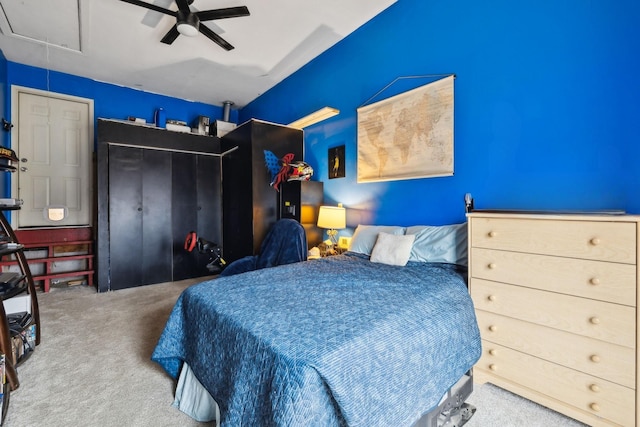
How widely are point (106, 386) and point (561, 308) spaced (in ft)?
8.49

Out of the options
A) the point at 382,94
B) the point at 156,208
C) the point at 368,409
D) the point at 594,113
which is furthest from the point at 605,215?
the point at 156,208

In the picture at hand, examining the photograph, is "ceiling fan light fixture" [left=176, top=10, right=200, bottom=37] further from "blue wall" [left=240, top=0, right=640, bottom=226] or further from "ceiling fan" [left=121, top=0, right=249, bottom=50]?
"blue wall" [left=240, top=0, right=640, bottom=226]

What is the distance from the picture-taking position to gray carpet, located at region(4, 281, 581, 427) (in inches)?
54.1

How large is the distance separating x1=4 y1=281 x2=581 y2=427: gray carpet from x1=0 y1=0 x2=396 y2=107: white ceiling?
304cm

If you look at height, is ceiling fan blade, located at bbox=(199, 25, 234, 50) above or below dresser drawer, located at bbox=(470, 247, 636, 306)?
above

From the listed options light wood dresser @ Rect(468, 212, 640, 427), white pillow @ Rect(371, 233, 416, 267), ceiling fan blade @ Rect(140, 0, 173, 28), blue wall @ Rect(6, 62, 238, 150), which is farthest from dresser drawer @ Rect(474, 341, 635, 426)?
blue wall @ Rect(6, 62, 238, 150)

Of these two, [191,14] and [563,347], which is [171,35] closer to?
[191,14]

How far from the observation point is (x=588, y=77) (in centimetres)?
159

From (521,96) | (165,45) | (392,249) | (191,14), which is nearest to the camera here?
(521,96)

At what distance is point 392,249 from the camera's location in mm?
2178

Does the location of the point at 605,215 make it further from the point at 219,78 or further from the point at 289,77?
the point at 219,78

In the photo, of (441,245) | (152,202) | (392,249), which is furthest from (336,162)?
(152,202)

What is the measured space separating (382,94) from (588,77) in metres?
1.54

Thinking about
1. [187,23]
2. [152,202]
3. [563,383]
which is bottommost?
[563,383]
